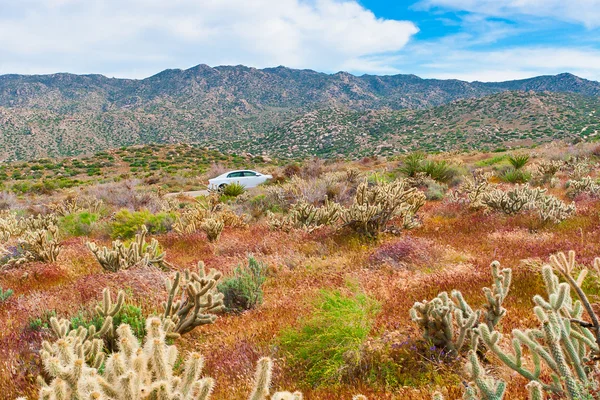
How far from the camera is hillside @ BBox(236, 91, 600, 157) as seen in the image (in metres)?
56.2

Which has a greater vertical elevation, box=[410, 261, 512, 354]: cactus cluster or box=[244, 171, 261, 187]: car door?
box=[410, 261, 512, 354]: cactus cluster

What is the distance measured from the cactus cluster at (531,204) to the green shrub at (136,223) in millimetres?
8374

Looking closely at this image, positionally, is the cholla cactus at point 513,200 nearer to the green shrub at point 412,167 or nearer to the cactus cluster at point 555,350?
the cactus cluster at point 555,350

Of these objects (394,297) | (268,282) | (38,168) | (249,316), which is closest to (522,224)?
(394,297)

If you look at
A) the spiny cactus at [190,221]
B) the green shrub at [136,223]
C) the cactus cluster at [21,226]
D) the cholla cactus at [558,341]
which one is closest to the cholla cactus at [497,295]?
the cholla cactus at [558,341]

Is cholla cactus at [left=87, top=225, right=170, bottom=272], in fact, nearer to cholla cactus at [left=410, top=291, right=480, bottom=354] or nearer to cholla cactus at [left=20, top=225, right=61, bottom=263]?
cholla cactus at [left=20, top=225, right=61, bottom=263]

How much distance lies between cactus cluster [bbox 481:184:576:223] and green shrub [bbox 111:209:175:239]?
27.5 feet

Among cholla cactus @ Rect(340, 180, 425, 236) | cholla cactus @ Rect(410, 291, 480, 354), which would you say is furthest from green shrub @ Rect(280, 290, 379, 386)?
cholla cactus @ Rect(340, 180, 425, 236)

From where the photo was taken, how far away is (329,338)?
377 centimetres

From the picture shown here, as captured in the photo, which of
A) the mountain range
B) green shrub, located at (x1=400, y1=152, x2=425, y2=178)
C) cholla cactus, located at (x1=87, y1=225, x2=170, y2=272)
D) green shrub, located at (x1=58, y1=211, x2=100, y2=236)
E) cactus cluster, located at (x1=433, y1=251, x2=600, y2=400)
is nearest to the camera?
cactus cluster, located at (x1=433, y1=251, x2=600, y2=400)

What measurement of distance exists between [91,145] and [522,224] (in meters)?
85.8

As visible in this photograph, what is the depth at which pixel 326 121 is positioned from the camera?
79188mm

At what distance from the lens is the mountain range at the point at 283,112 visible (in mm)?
63031

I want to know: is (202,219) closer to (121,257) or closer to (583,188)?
(121,257)
